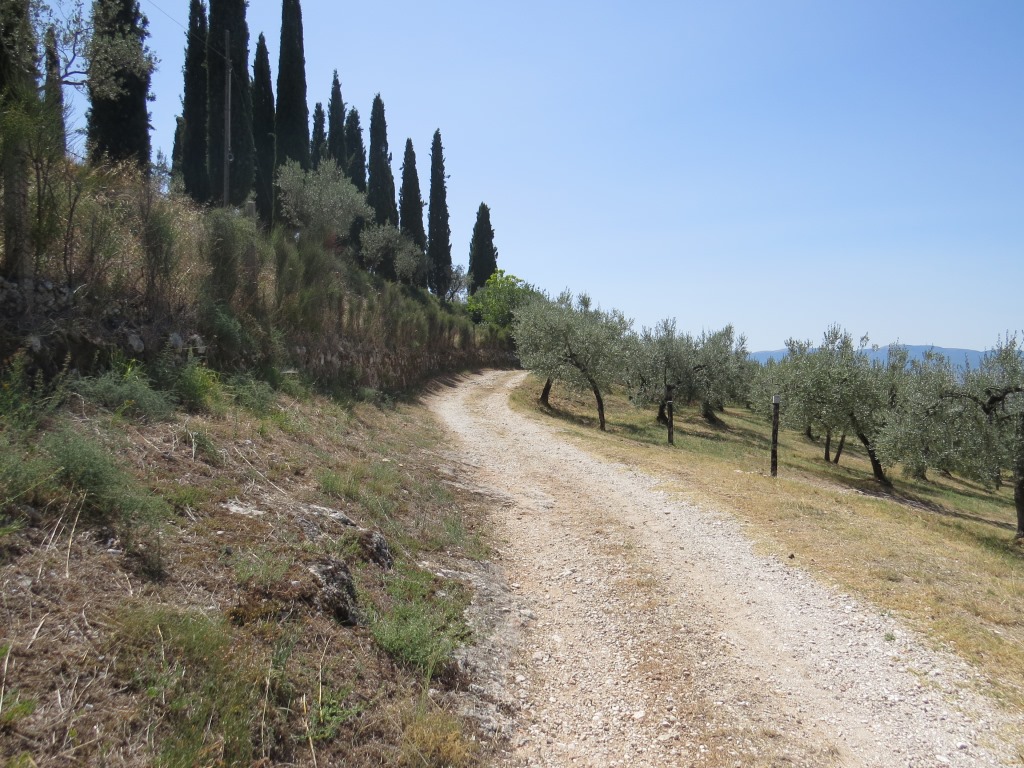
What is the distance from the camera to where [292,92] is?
1237 inches

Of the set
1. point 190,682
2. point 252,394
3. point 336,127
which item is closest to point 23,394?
point 190,682

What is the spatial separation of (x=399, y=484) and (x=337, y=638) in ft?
16.1

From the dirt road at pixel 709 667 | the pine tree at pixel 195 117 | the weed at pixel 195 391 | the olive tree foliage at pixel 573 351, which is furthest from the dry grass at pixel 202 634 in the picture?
the pine tree at pixel 195 117

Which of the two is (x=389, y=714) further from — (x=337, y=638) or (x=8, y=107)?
(x=8, y=107)

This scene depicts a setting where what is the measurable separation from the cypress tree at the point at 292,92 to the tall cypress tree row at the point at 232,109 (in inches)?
250

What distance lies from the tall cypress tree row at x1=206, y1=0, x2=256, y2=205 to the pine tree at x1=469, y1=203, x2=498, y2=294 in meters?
Result: 37.9

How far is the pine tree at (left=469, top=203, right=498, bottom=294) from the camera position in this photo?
62.4 meters

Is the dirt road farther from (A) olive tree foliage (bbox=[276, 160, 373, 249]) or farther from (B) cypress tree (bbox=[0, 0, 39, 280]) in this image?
(A) olive tree foliage (bbox=[276, 160, 373, 249])

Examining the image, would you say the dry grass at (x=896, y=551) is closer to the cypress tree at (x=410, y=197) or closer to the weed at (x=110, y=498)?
the weed at (x=110, y=498)

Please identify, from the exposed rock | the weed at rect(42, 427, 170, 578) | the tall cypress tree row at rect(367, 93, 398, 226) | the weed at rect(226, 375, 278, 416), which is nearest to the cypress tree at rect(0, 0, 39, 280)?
the weed at rect(226, 375, 278, 416)

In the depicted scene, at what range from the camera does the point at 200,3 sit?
30969mm

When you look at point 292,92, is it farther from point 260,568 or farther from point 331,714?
point 331,714

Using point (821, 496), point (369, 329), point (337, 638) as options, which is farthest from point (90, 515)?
point (369, 329)

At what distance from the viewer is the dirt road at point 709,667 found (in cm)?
388
